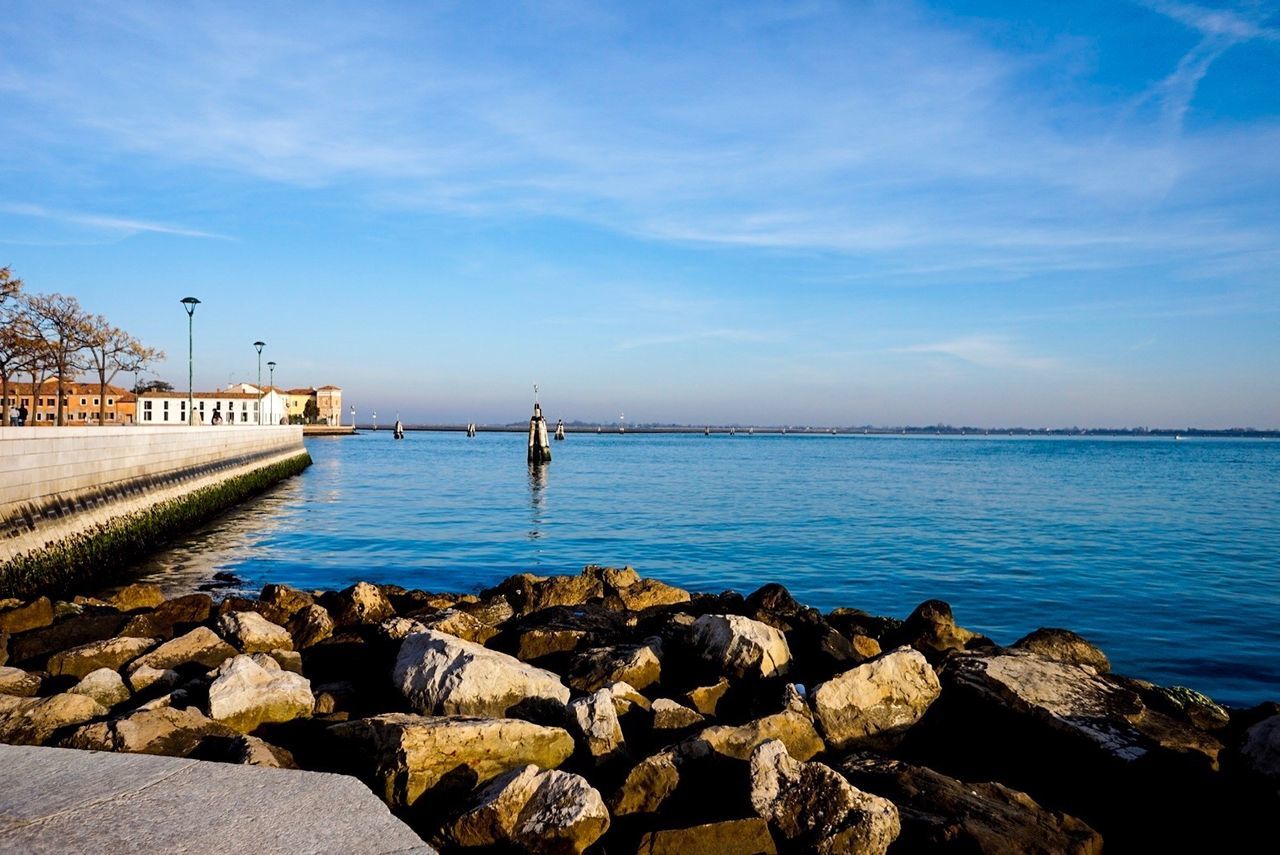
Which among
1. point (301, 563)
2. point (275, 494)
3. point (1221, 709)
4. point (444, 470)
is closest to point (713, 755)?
point (1221, 709)

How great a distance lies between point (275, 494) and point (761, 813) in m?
40.4

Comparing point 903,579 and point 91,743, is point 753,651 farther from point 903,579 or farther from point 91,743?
point 903,579

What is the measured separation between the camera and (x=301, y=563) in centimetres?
2177

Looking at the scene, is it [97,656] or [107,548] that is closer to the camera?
[97,656]

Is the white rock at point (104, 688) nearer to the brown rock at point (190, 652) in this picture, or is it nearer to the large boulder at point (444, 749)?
the brown rock at point (190, 652)

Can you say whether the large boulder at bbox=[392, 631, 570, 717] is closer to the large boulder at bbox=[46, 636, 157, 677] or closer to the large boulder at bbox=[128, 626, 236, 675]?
the large boulder at bbox=[128, 626, 236, 675]

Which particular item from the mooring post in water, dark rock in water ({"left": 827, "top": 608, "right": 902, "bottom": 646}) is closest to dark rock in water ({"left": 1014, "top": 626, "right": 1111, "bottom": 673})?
dark rock in water ({"left": 827, "top": 608, "right": 902, "bottom": 646})

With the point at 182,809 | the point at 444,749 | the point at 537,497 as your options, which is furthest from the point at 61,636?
the point at 537,497

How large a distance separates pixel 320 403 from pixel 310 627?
171924mm

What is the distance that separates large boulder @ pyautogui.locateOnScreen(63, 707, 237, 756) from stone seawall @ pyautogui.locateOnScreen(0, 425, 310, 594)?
1067 centimetres

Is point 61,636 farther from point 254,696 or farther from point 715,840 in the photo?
point 715,840

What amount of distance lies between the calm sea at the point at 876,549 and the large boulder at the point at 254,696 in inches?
441

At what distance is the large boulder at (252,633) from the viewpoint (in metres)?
8.92

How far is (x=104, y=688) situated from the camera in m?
7.27
